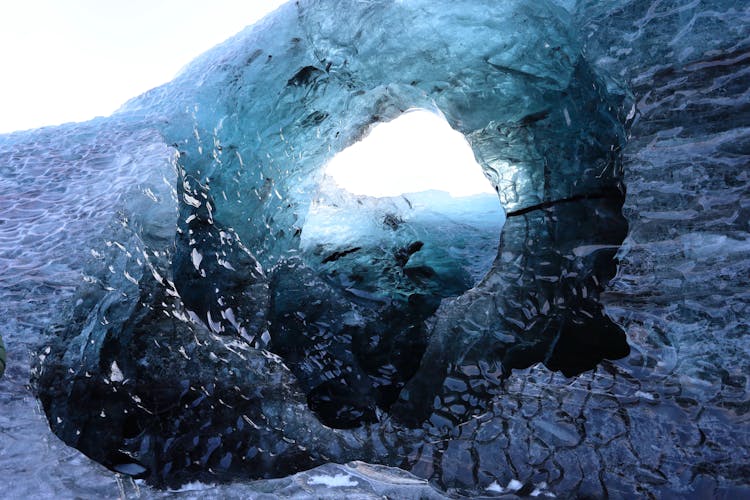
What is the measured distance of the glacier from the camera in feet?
4.92

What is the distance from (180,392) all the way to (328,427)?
59 cm

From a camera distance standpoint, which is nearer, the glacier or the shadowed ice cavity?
the glacier


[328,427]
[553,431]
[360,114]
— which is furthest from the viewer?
[360,114]

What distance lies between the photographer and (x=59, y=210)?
6.78ft

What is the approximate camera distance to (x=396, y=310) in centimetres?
252

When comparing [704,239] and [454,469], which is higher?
[704,239]

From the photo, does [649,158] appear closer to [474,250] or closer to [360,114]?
[360,114]

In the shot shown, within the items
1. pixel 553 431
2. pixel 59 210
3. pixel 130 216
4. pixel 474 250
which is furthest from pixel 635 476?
pixel 59 210

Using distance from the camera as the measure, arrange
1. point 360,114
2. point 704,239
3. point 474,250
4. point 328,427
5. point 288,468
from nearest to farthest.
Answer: point 704,239
point 288,468
point 328,427
point 360,114
point 474,250

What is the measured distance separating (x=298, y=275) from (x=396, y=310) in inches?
20.2

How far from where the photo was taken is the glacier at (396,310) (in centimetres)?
150

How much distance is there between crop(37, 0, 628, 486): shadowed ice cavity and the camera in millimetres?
1719

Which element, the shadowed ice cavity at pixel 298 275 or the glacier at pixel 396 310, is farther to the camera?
the shadowed ice cavity at pixel 298 275

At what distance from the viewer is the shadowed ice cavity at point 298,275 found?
5.64 ft
